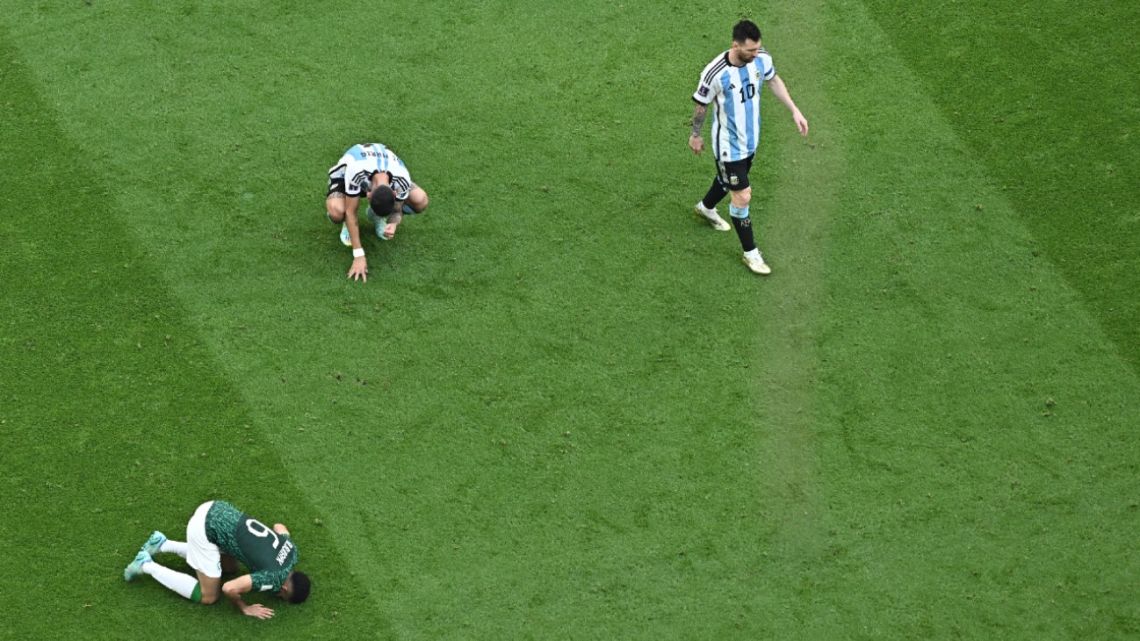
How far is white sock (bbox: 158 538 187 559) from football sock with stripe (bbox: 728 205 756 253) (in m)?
4.47

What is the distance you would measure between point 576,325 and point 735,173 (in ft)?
5.15

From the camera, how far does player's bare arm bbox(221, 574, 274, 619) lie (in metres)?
8.74

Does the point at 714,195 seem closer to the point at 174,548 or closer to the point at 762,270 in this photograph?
the point at 762,270

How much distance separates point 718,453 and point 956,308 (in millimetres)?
2223

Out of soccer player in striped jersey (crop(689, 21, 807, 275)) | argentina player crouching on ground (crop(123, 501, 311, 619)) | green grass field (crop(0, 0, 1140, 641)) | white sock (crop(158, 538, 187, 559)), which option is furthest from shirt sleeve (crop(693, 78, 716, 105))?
white sock (crop(158, 538, 187, 559))

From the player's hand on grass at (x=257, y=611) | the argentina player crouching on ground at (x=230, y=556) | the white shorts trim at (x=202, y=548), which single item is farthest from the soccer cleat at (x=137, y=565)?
the player's hand on grass at (x=257, y=611)

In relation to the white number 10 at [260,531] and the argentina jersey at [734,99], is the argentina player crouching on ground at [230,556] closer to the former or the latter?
the white number 10 at [260,531]

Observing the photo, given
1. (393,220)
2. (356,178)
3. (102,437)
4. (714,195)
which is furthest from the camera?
(714,195)

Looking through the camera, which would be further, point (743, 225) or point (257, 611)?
point (743, 225)

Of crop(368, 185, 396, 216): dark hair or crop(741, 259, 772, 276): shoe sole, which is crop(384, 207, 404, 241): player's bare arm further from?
crop(741, 259, 772, 276): shoe sole

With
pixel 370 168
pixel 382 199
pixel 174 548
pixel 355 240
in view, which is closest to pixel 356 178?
pixel 370 168

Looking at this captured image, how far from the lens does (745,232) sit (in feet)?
34.6

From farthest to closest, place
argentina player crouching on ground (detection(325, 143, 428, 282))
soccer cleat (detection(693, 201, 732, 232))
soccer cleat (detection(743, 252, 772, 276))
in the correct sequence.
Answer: soccer cleat (detection(693, 201, 732, 232)) < soccer cleat (detection(743, 252, 772, 276)) < argentina player crouching on ground (detection(325, 143, 428, 282))

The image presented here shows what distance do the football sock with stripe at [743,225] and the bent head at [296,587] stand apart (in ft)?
13.2
